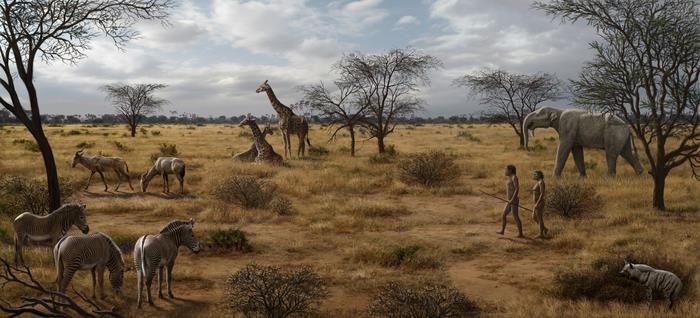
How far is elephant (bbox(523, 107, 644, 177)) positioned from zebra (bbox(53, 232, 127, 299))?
14164 millimetres

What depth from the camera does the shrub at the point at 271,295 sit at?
6266 mm

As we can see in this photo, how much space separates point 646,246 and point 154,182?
49.7ft

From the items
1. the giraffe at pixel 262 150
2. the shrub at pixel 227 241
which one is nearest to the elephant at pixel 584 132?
the giraffe at pixel 262 150

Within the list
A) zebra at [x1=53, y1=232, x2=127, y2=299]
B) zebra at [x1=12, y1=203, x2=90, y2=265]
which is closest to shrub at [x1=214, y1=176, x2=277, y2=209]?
zebra at [x1=12, y1=203, x2=90, y2=265]

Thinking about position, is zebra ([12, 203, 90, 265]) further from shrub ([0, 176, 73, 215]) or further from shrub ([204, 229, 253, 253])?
shrub ([0, 176, 73, 215])

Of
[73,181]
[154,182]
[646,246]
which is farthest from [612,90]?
[73,181]

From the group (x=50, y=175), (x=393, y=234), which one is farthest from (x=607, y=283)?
(x=50, y=175)

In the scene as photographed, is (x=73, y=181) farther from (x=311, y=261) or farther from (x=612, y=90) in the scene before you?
(x=612, y=90)

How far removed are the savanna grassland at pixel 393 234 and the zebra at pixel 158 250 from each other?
0.42 metres

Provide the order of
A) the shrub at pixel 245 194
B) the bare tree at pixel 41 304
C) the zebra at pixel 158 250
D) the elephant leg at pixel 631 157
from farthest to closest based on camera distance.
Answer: the elephant leg at pixel 631 157, the shrub at pixel 245 194, the zebra at pixel 158 250, the bare tree at pixel 41 304

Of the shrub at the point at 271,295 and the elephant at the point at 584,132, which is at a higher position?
the elephant at the point at 584,132

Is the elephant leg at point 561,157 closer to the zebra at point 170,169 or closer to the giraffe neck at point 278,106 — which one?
the zebra at point 170,169

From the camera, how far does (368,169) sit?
20734 mm

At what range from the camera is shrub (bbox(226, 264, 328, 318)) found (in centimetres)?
627
